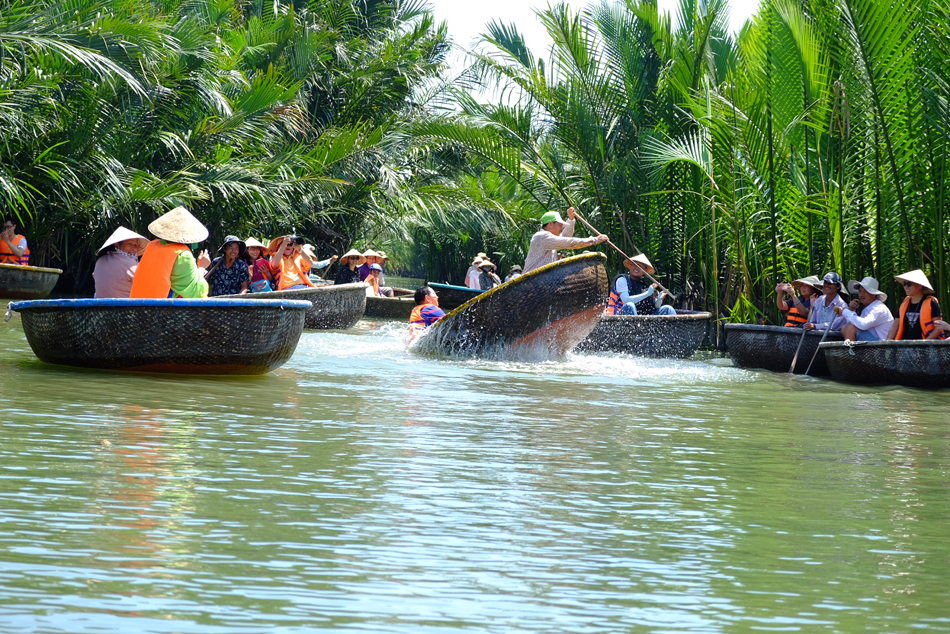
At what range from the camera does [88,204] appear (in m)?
19.8

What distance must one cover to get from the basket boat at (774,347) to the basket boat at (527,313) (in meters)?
1.74

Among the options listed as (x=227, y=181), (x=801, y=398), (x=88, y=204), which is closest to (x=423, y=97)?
(x=227, y=181)

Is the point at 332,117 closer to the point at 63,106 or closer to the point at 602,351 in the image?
the point at 63,106

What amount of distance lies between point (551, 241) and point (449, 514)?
7.31 metres

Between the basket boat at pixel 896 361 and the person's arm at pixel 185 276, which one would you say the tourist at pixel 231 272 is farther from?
the basket boat at pixel 896 361

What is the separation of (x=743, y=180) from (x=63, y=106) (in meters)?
10.1

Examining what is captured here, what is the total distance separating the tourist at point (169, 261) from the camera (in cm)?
867

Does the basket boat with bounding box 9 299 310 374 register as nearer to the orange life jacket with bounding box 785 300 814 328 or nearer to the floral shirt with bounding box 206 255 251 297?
the floral shirt with bounding box 206 255 251 297

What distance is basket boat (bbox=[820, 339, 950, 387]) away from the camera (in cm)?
1041

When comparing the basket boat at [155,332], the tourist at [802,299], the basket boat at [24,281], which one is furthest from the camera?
the basket boat at [24,281]

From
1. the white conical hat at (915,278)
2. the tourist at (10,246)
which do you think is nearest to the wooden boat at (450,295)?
the tourist at (10,246)

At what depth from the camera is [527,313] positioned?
11375mm

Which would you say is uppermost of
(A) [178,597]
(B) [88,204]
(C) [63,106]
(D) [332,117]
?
(D) [332,117]

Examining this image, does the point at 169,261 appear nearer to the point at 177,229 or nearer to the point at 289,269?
the point at 177,229
